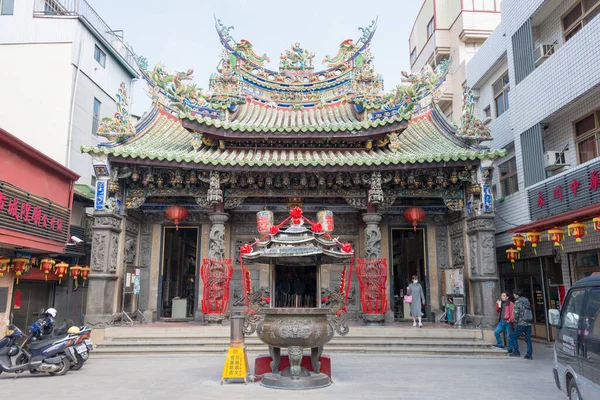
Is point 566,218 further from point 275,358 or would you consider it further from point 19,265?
point 19,265

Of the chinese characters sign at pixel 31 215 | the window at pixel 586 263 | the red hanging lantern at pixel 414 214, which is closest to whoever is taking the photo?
the chinese characters sign at pixel 31 215

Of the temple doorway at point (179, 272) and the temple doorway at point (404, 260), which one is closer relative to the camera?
the temple doorway at point (179, 272)

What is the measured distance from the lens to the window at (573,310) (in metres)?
5.59

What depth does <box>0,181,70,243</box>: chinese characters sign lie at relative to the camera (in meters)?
10.4

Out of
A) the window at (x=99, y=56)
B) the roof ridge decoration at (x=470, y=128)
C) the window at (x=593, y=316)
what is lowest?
the window at (x=593, y=316)

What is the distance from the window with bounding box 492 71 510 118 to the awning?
22.3ft

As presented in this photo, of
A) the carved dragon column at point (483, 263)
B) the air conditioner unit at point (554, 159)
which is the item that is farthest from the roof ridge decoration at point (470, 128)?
the air conditioner unit at point (554, 159)

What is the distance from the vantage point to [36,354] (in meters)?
8.42

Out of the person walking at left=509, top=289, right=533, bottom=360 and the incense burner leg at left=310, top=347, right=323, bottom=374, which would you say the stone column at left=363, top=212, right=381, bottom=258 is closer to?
the person walking at left=509, top=289, right=533, bottom=360

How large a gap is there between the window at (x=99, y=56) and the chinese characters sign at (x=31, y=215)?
9.92m

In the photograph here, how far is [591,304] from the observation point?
17.2ft

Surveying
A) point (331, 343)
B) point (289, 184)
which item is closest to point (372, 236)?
point (289, 184)

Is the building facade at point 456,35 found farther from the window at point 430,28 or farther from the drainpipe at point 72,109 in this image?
the drainpipe at point 72,109

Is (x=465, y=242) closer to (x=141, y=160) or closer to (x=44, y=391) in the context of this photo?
(x=141, y=160)
